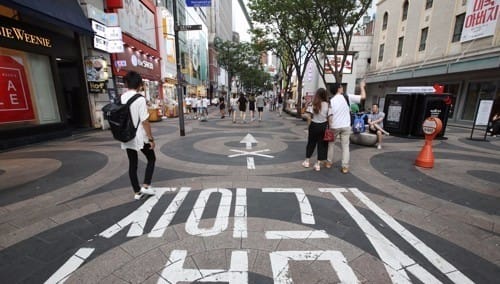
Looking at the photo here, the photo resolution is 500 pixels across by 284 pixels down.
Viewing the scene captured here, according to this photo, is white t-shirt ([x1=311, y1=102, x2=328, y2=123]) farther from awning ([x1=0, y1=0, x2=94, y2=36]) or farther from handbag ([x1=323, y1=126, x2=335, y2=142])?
awning ([x1=0, y1=0, x2=94, y2=36])

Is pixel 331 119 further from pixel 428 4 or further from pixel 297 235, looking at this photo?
pixel 428 4

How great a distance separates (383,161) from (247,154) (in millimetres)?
3693

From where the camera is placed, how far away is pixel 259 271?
2160mm

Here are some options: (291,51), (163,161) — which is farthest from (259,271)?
(291,51)

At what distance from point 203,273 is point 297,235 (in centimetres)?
119

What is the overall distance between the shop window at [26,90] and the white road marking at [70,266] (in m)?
7.68

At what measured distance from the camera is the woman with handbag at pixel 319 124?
16.0 feet

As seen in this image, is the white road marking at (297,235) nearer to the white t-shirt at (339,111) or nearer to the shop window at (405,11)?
the white t-shirt at (339,111)

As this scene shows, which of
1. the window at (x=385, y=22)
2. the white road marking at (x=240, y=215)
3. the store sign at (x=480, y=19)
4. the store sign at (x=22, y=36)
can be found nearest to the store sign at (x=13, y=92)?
the store sign at (x=22, y=36)

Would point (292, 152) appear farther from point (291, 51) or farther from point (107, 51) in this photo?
point (291, 51)

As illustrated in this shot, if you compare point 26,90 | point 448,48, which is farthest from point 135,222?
point 448,48

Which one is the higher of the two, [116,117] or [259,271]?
[116,117]

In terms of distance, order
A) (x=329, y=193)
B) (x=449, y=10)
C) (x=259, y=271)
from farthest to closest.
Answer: (x=449, y=10) → (x=329, y=193) → (x=259, y=271)

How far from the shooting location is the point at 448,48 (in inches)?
639
